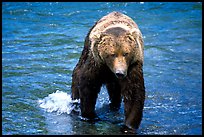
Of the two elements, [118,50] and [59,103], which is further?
[59,103]

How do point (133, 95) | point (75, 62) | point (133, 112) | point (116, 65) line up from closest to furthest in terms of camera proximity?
1. point (116, 65)
2. point (133, 95)
3. point (133, 112)
4. point (75, 62)

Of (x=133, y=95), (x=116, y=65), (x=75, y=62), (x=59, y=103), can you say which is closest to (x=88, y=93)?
Answer: (x=133, y=95)

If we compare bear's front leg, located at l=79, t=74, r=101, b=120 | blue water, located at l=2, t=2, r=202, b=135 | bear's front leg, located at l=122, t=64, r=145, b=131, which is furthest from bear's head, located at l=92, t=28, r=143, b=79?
blue water, located at l=2, t=2, r=202, b=135

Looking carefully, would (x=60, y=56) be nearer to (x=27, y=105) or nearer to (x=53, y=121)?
(x=27, y=105)

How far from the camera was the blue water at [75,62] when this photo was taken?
6133 millimetres

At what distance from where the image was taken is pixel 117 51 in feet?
16.8

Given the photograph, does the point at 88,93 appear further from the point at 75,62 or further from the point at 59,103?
the point at 75,62

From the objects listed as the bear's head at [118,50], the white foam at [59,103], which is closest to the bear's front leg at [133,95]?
the bear's head at [118,50]

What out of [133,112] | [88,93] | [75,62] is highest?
[88,93]

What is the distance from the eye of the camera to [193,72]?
8.35 metres

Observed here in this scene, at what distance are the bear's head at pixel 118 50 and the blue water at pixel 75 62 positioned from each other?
3.30 ft

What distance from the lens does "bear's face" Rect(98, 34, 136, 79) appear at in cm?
508

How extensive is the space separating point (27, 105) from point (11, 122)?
68 centimetres

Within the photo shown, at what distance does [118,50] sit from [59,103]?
1.90 m
